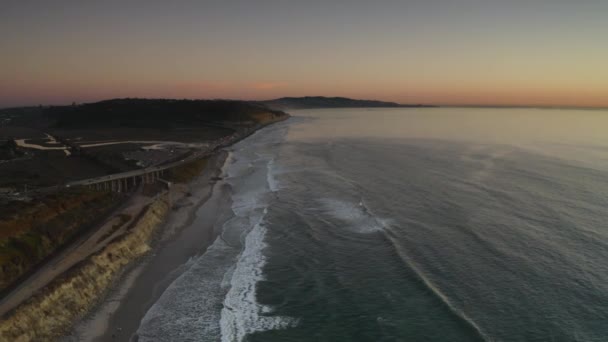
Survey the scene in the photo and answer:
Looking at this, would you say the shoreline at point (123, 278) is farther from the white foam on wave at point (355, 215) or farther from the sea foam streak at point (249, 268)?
the white foam on wave at point (355, 215)

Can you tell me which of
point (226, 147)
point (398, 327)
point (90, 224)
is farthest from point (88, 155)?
point (398, 327)

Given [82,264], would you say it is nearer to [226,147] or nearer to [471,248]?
[471,248]

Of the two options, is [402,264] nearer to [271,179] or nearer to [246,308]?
[246,308]

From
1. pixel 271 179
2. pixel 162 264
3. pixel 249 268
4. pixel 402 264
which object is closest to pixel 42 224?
pixel 162 264

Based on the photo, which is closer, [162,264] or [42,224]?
[162,264]

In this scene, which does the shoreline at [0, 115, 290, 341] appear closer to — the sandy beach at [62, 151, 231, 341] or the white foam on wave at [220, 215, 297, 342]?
the sandy beach at [62, 151, 231, 341]

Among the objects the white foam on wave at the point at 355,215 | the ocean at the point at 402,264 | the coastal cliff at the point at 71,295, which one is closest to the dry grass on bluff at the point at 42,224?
the coastal cliff at the point at 71,295

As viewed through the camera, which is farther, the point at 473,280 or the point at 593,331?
the point at 473,280
